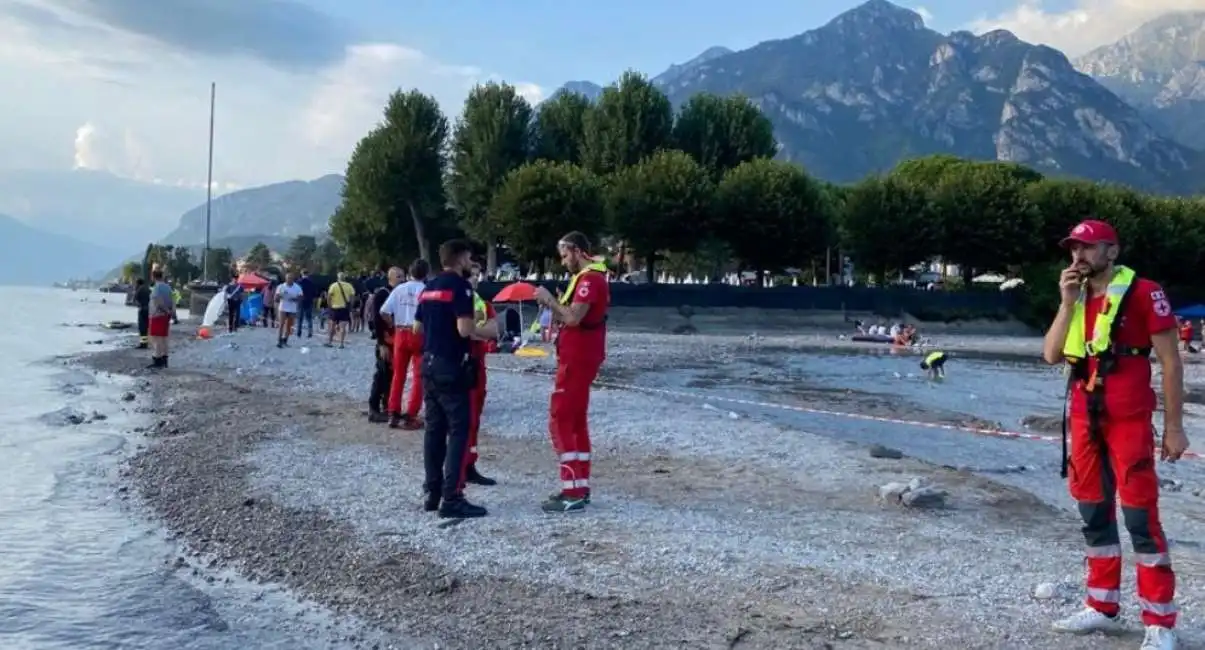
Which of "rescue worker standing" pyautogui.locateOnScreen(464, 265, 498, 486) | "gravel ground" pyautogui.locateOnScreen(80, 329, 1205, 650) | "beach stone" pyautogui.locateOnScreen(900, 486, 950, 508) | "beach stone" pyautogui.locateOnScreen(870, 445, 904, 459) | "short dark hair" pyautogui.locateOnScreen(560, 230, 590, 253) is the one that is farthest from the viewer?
"beach stone" pyautogui.locateOnScreen(870, 445, 904, 459)

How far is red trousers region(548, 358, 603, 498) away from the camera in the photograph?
8188 mm

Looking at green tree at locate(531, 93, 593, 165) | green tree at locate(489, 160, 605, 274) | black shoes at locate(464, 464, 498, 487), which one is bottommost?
black shoes at locate(464, 464, 498, 487)

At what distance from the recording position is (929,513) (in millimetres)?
8617

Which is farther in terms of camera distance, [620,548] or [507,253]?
[507,253]

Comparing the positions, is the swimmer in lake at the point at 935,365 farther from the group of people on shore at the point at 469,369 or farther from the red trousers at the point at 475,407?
the group of people on shore at the point at 469,369

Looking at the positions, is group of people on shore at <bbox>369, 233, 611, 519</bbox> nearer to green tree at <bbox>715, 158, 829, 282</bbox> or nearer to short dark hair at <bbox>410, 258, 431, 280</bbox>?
short dark hair at <bbox>410, 258, 431, 280</bbox>

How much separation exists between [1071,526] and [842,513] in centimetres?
181

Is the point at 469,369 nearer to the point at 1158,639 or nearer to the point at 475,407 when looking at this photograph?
the point at 475,407

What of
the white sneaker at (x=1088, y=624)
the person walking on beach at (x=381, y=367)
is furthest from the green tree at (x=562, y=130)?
the white sneaker at (x=1088, y=624)

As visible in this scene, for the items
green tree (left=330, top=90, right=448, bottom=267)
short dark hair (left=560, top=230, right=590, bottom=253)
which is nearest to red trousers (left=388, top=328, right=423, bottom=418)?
short dark hair (left=560, top=230, right=590, bottom=253)

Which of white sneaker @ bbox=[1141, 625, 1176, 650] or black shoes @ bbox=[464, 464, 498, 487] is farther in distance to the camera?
black shoes @ bbox=[464, 464, 498, 487]

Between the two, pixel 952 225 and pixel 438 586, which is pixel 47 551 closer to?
pixel 438 586

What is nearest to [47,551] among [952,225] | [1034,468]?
[1034,468]

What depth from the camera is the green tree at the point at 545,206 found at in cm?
5675
